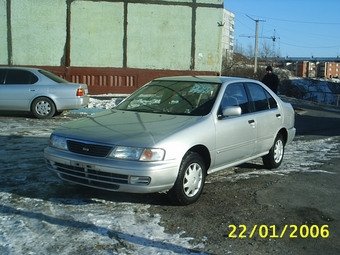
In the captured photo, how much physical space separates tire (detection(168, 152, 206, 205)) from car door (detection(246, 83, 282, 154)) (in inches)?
61.2

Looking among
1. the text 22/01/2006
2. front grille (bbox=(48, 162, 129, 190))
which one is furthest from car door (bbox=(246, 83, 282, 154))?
front grille (bbox=(48, 162, 129, 190))

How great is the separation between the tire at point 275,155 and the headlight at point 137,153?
2.87 m

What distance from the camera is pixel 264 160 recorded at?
7.05 meters

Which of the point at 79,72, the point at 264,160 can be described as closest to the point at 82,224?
the point at 264,160

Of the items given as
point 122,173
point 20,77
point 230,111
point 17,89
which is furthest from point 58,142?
point 20,77

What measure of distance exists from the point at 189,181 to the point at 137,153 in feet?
2.56

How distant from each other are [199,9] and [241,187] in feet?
47.1

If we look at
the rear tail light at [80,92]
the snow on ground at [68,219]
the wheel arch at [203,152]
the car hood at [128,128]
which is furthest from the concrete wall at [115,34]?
the wheel arch at [203,152]

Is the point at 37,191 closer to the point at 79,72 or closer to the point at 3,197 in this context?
the point at 3,197

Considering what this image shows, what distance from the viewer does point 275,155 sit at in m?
7.05

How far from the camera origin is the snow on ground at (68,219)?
384cm

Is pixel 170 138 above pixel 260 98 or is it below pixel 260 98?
below

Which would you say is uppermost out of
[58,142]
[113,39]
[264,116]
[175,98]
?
[113,39]

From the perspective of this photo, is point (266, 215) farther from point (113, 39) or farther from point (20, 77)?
point (113, 39)
